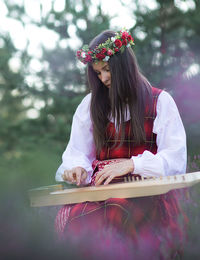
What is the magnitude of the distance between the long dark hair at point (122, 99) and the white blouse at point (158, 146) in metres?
0.06

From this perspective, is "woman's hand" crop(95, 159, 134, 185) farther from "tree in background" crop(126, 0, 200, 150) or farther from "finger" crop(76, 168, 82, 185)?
"tree in background" crop(126, 0, 200, 150)

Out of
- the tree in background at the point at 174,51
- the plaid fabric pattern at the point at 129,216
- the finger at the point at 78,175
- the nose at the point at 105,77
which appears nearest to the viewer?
the plaid fabric pattern at the point at 129,216

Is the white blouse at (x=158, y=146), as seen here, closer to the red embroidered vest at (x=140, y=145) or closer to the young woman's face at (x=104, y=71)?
the red embroidered vest at (x=140, y=145)

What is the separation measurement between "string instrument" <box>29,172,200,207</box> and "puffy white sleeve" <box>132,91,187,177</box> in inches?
5.2

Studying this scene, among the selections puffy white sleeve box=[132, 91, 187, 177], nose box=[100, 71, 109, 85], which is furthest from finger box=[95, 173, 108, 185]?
nose box=[100, 71, 109, 85]

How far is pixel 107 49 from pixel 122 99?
0.26m

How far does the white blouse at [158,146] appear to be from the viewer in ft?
4.62

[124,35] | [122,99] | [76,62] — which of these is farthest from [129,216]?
[76,62]

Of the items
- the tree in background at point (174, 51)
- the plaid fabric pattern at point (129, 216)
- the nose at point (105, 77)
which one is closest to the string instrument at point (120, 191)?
the plaid fabric pattern at point (129, 216)

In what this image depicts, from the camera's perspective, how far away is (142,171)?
1.40 meters

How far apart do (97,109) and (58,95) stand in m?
3.03

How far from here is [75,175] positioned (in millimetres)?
1643

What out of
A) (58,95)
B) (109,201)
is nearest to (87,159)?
(109,201)

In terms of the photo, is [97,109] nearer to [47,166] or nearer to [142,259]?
[47,166]
